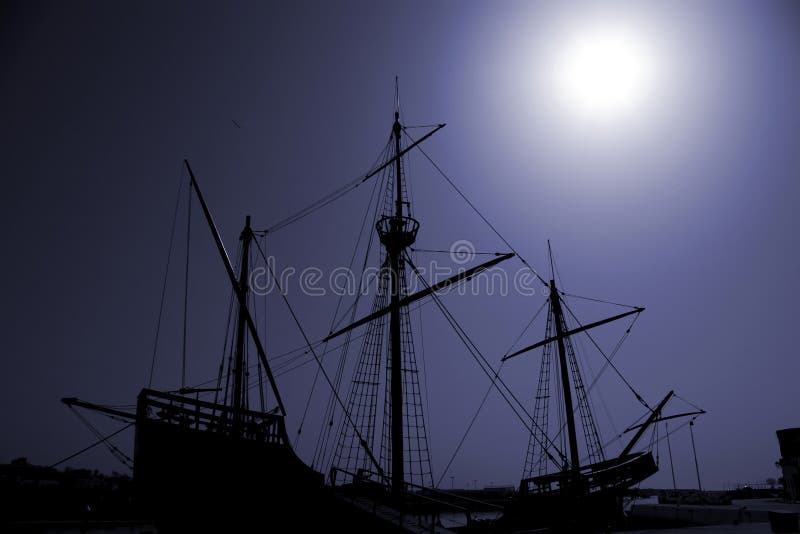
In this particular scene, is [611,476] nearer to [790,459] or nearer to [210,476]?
[210,476]

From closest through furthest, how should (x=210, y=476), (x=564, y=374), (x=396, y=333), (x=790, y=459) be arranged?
(x=210, y=476)
(x=396, y=333)
(x=564, y=374)
(x=790, y=459)

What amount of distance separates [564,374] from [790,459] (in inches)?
1186

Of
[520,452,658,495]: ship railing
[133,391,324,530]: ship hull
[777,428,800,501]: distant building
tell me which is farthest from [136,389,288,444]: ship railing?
[777,428,800,501]: distant building

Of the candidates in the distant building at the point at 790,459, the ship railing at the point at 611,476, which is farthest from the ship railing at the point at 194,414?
the distant building at the point at 790,459

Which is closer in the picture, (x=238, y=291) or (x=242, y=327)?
(x=238, y=291)

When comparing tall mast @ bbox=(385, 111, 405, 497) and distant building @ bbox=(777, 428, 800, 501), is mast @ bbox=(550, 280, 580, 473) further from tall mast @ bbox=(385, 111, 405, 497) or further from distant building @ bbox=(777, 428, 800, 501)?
distant building @ bbox=(777, 428, 800, 501)

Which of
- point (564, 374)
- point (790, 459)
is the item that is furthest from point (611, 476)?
point (790, 459)

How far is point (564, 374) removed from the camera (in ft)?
103

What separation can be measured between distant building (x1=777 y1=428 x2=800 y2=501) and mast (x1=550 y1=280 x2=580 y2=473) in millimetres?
23920

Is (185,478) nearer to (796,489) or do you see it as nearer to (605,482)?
(605,482)

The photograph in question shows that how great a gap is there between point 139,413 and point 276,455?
5.13 metres

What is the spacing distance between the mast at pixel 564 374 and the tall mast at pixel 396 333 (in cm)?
1427

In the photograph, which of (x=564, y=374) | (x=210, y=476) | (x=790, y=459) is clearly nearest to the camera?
(x=210, y=476)

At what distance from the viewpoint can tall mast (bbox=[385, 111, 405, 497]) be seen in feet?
60.0
